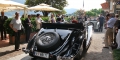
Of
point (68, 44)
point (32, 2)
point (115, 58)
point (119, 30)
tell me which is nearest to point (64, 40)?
point (68, 44)

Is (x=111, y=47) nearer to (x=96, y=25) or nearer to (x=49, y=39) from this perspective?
(x=49, y=39)

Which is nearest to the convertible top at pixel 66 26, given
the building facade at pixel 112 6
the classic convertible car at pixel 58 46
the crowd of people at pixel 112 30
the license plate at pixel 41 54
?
the classic convertible car at pixel 58 46

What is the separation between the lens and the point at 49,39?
5496 millimetres

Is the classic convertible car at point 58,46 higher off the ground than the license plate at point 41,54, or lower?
higher

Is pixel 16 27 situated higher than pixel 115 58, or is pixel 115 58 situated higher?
pixel 16 27

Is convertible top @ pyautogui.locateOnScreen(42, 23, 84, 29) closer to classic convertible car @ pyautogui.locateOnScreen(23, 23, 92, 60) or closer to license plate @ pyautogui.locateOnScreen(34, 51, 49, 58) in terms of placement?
classic convertible car @ pyautogui.locateOnScreen(23, 23, 92, 60)

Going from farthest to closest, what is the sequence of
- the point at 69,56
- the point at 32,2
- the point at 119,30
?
the point at 32,2 < the point at 119,30 < the point at 69,56

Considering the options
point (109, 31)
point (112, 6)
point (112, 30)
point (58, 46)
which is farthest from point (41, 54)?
point (112, 6)

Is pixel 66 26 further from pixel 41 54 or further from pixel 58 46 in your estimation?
pixel 41 54

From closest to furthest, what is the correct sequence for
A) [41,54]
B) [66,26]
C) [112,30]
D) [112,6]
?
[41,54], [66,26], [112,30], [112,6]

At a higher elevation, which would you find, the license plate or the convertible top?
the convertible top

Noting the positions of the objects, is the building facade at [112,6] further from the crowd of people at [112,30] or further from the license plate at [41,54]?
the license plate at [41,54]

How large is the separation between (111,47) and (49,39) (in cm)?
479

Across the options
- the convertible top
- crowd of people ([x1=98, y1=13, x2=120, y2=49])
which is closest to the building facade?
crowd of people ([x1=98, y1=13, x2=120, y2=49])
